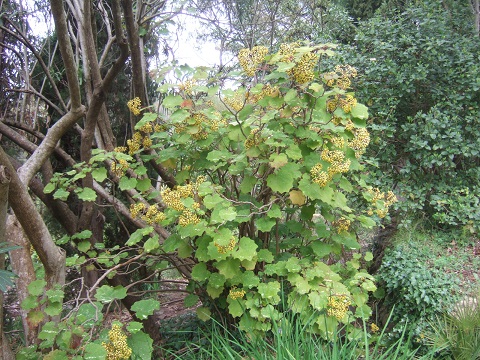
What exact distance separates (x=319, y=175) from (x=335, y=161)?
102 millimetres

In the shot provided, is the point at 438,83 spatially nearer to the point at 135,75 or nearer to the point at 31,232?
the point at 135,75

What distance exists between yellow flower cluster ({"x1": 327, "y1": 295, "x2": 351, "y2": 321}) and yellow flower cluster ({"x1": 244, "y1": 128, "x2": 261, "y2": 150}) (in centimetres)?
86

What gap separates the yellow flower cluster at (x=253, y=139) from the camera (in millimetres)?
2084

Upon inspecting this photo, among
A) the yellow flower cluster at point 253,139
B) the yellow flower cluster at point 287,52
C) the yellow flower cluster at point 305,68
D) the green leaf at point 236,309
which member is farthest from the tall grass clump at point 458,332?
the yellow flower cluster at point 287,52

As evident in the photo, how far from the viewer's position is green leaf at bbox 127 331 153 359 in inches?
72.4

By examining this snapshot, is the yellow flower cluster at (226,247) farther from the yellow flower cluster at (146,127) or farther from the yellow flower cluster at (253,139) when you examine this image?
the yellow flower cluster at (146,127)

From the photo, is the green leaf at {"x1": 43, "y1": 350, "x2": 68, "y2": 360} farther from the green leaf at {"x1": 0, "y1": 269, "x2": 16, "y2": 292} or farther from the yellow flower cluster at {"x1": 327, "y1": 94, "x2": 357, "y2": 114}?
the yellow flower cluster at {"x1": 327, "y1": 94, "x2": 357, "y2": 114}

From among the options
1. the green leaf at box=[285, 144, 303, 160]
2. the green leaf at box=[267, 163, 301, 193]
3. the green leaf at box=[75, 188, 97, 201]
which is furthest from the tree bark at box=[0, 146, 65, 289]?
the green leaf at box=[285, 144, 303, 160]

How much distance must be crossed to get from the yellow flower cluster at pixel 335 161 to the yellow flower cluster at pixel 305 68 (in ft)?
1.20

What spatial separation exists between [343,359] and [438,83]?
3357mm

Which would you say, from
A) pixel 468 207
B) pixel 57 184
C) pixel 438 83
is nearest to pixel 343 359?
pixel 57 184

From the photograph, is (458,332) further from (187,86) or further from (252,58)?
(187,86)

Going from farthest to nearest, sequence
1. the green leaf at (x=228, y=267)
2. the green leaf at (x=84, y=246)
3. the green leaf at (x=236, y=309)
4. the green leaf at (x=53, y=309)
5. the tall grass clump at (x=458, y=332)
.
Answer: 1. the green leaf at (x=84, y=246)
2. the tall grass clump at (x=458, y=332)
3. the green leaf at (x=236, y=309)
4. the green leaf at (x=228, y=267)
5. the green leaf at (x=53, y=309)

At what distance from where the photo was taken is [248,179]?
2287mm
